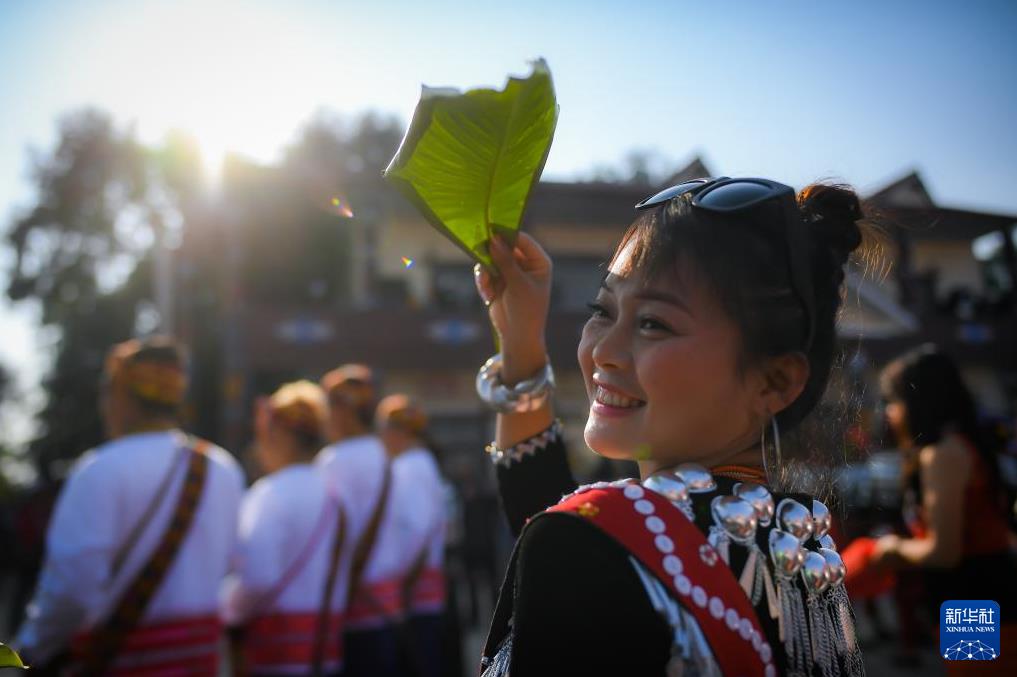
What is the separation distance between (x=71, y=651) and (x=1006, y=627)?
2984mm

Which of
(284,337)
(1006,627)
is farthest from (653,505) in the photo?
(284,337)

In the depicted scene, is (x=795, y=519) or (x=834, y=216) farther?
(x=834, y=216)

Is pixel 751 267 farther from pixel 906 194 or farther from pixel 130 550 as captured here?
pixel 130 550

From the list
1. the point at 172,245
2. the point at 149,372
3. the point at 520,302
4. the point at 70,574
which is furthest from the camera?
the point at 172,245

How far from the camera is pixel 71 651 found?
106 inches

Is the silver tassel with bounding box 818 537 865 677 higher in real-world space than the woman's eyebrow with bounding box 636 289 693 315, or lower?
lower

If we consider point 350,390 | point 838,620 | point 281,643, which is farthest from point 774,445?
point 350,390

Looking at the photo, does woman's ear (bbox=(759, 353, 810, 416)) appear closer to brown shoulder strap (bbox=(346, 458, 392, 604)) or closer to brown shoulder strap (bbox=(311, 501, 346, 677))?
brown shoulder strap (bbox=(311, 501, 346, 677))

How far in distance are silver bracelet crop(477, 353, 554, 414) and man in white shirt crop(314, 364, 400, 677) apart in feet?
9.30

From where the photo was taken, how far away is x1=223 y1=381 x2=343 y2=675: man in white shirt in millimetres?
3512

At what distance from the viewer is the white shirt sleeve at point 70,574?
104 inches

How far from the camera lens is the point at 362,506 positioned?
421 cm

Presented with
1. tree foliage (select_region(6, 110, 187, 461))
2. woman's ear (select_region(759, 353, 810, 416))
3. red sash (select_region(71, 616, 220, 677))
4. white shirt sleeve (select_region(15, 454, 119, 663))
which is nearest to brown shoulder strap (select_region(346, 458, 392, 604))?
red sash (select_region(71, 616, 220, 677))

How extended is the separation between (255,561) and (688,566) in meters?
2.99
